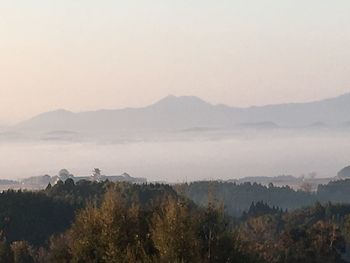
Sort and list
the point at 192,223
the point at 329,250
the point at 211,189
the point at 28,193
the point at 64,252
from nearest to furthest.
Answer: the point at 192,223
the point at 211,189
the point at 64,252
the point at 329,250
the point at 28,193

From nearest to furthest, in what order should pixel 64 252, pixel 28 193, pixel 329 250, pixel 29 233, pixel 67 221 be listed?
pixel 64 252, pixel 329 250, pixel 29 233, pixel 67 221, pixel 28 193

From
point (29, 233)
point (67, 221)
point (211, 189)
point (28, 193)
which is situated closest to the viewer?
point (211, 189)

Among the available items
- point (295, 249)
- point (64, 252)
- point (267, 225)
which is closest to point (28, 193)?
point (267, 225)

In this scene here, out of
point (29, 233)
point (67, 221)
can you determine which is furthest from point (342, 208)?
point (29, 233)

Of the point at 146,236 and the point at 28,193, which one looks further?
the point at 28,193

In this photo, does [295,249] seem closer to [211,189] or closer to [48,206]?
[211,189]

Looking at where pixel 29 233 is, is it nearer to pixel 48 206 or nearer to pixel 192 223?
pixel 48 206

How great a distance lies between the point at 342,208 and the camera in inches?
4038

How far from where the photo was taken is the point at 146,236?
24.7 m

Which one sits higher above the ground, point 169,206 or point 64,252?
point 169,206

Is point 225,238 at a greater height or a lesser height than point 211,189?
lesser

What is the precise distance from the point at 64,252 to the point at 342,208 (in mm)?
80900

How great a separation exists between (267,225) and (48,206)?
2904 cm

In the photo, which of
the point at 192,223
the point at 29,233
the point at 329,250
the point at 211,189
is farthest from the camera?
the point at 29,233
